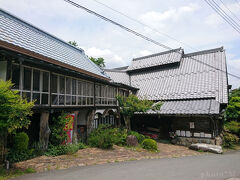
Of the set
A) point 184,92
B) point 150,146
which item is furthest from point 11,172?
point 184,92

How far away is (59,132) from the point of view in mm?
10336

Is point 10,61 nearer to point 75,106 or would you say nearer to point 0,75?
point 0,75

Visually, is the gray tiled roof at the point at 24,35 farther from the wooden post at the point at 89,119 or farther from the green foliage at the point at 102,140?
the green foliage at the point at 102,140

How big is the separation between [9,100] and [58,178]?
11.7 feet

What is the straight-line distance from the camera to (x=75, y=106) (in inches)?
462

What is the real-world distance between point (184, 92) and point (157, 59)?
871cm

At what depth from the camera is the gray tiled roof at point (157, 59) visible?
23.7m

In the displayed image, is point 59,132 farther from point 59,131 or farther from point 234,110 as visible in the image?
point 234,110

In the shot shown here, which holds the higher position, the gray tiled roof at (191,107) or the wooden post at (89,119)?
the gray tiled roof at (191,107)

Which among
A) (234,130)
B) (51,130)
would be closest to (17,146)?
(51,130)

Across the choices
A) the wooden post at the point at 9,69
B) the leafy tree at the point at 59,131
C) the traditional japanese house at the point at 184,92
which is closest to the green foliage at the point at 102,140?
the leafy tree at the point at 59,131

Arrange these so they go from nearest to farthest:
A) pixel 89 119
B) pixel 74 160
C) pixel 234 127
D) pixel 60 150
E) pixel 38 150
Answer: pixel 74 160, pixel 38 150, pixel 60 150, pixel 89 119, pixel 234 127

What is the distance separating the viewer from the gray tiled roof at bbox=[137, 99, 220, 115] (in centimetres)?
1490

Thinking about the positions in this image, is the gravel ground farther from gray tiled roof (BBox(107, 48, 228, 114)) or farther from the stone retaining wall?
gray tiled roof (BBox(107, 48, 228, 114))
